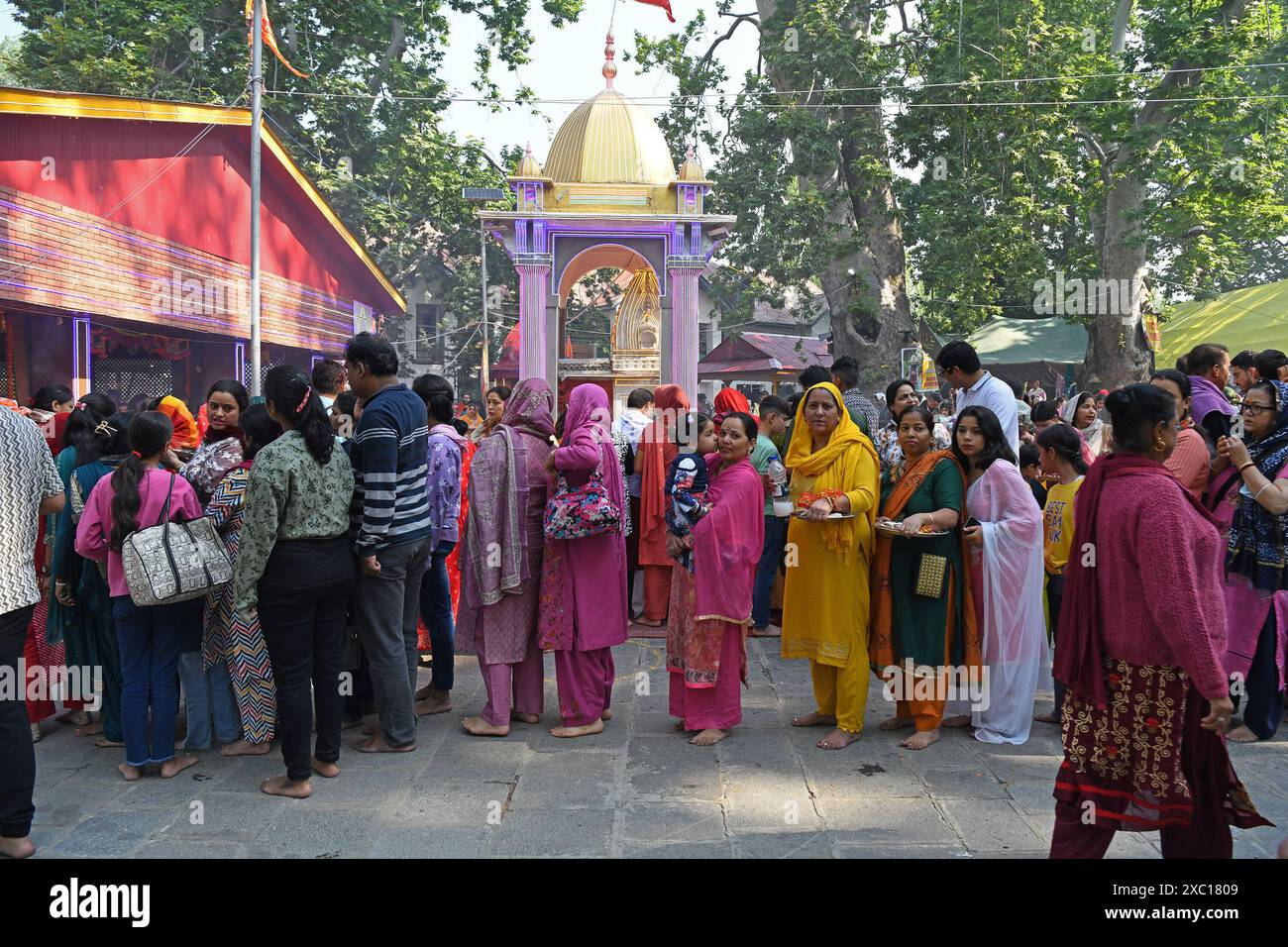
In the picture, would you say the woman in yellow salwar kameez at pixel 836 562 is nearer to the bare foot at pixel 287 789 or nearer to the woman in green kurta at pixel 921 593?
the woman in green kurta at pixel 921 593

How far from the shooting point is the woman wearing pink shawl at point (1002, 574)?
4617 mm

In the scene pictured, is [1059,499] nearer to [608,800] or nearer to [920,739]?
[920,739]

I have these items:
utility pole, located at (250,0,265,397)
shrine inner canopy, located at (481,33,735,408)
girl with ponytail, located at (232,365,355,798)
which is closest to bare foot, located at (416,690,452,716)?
girl with ponytail, located at (232,365,355,798)

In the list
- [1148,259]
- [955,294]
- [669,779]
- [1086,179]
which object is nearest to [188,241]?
[669,779]

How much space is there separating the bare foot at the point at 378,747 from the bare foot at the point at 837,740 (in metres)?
2.02

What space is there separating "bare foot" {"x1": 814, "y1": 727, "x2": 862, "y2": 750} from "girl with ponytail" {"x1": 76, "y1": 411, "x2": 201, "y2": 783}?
3033 millimetres

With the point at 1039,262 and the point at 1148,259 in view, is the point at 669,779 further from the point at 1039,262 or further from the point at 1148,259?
the point at 1148,259

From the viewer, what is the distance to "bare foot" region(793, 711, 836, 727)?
5016 millimetres

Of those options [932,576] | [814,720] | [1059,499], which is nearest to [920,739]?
[814,720]

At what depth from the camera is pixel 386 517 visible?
13.9 ft

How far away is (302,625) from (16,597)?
40.3 inches

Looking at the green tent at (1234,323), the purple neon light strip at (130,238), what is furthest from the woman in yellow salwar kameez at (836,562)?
the green tent at (1234,323)

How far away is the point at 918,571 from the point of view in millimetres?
4617

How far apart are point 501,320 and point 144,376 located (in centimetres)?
1885
